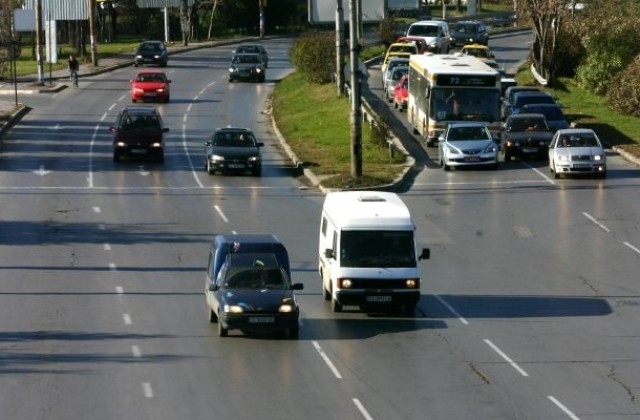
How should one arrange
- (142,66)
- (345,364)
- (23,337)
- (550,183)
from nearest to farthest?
(345,364), (23,337), (550,183), (142,66)

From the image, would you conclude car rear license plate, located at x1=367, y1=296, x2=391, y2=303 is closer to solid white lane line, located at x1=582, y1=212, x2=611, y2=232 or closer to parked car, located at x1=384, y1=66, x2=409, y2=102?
solid white lane line, located at x1=582, y1=212, x2=611, y2=232

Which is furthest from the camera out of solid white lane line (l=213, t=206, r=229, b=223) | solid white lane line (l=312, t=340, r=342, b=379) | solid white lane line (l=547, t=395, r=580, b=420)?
solid white lane line (l=213, t=206, r=229, b=223)

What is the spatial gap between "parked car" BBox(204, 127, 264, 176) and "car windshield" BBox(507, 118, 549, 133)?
28.6ft

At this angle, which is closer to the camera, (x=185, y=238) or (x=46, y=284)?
(x=46, y=284)

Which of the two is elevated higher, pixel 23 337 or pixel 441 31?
pixel 441 31

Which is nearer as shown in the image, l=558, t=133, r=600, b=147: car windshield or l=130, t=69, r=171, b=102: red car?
l=558, t=133, r=600, b=147: car windshield

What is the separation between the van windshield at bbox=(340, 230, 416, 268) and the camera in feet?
89.4

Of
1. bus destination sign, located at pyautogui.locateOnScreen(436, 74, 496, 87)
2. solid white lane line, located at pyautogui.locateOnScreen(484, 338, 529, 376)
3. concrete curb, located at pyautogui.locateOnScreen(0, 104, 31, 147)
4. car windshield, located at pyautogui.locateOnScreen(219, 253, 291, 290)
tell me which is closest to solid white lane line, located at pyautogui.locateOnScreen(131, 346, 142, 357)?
car windshield, located at pyautogui.locateOnScreen(219, 253, 291, 290)

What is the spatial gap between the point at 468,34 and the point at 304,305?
201ft

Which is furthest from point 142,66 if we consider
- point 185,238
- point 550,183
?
point 185,238

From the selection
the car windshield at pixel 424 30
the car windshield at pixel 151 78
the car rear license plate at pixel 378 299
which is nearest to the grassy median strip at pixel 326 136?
the car windshield at pixel 151 78

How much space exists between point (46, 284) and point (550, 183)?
18995mm

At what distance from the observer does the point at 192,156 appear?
52.4m

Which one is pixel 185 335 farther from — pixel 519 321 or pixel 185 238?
pixel 185 238
